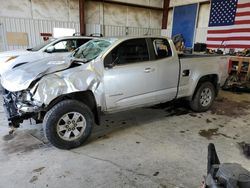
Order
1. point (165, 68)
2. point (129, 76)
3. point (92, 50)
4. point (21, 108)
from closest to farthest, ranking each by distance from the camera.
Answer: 1. point (21, 108)
2. point (129, 76)
3. point (92, 50)
4. point (165, 68)

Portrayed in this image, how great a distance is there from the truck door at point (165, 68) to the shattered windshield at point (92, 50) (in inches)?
35.4

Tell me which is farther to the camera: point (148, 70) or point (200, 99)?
point (200, 99)

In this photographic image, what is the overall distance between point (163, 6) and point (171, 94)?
969 cm

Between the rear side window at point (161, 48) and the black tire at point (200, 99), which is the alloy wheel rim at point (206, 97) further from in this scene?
the rear side window at point (161, 48)

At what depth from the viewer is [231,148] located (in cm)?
320

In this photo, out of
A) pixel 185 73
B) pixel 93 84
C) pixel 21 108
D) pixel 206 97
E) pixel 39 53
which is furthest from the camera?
pixel 39 53

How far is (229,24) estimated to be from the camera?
9133mm

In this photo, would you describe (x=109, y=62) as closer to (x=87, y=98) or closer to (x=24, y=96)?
(x=87, y=98)

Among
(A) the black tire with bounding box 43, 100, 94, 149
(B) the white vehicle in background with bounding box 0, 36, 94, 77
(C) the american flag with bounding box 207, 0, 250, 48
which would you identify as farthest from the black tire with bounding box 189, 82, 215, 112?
(C) the american flag with bounding box 207, 0, 250, 48

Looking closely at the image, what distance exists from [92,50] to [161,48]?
4.19 feet

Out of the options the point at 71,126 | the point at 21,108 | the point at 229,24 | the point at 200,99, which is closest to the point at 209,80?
the point at 200,99

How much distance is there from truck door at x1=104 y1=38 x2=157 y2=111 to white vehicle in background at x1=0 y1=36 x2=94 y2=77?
122 inches

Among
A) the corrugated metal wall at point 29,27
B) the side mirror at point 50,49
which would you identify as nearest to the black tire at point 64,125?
the side mirror at point 50,49

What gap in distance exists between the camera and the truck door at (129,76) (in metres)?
3.30
